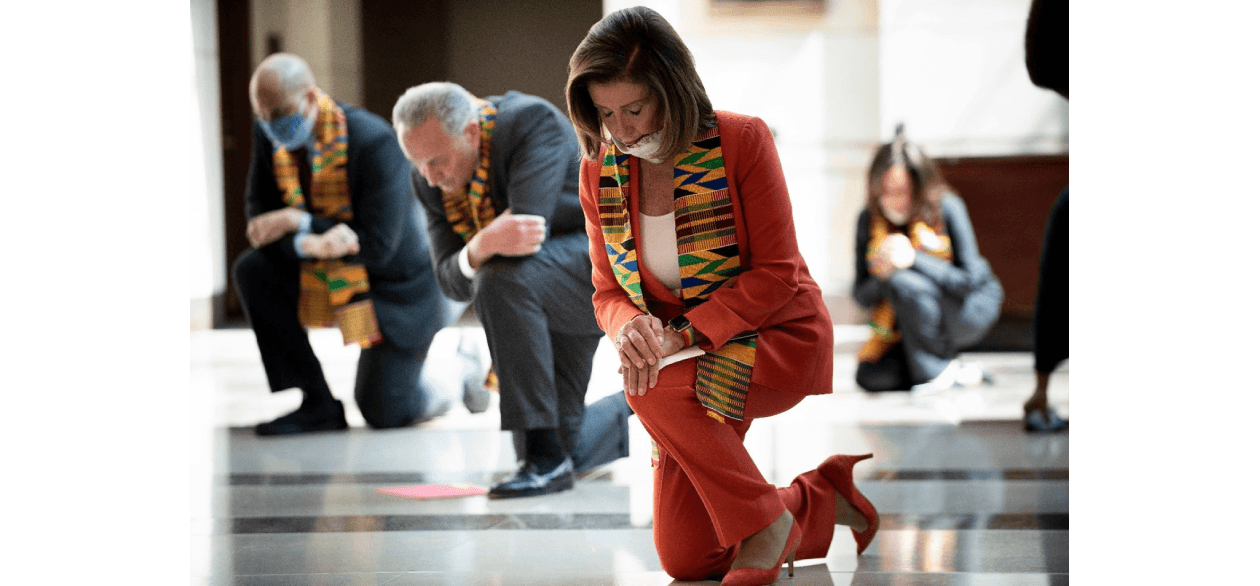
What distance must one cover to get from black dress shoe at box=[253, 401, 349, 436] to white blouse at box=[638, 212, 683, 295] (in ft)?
5.51

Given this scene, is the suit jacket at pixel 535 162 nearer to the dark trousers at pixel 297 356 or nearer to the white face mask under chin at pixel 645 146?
the dark trousers at pixel 297 356

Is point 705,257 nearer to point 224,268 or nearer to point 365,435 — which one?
point 365,435

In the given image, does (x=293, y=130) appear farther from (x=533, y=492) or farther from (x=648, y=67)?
(x=648, y=67)

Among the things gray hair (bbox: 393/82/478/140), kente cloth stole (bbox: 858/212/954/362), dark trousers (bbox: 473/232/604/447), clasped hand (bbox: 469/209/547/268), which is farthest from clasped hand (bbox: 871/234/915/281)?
gray hair (bbox: 393/82/478/140)

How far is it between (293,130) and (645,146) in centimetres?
174

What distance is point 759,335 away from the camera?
96.3 inches

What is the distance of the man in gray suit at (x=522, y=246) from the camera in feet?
11.3

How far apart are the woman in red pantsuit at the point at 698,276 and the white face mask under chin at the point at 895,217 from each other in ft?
5.39

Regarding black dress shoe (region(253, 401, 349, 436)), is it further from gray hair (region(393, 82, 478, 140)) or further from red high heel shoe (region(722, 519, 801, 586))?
red high heel shoe (region(722, 519, 801, 586))

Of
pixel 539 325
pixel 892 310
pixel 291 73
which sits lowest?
pixel 892 310

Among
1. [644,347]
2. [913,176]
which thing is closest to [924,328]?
[913,176]

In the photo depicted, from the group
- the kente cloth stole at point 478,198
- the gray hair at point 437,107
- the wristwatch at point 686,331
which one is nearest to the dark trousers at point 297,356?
the kente cloth stole at point 478,198

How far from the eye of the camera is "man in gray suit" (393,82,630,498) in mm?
3436

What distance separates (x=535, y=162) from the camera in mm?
3422
